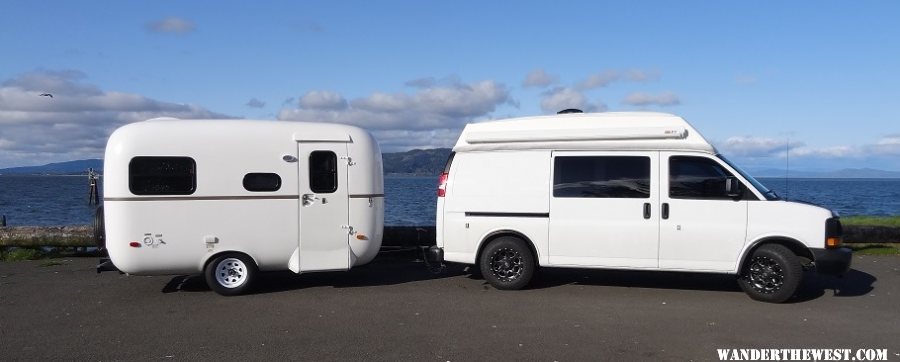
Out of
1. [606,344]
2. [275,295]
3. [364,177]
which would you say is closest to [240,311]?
[275,295]

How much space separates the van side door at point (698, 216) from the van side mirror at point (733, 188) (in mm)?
63

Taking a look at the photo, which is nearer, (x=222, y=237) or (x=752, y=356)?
(x=752, y=356)

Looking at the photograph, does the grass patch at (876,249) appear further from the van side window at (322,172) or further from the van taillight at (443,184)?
the van side window at (322,172)

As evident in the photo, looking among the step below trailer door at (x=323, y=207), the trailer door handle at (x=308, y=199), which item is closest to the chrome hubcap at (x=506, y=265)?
the step below trailer door at (x=323, y=207)

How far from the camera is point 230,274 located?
31.3ft

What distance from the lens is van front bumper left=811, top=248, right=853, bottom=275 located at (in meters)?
8.65

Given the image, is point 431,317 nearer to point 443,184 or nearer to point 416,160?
point 443,184

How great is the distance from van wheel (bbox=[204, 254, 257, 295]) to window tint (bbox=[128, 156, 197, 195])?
3.37 feet

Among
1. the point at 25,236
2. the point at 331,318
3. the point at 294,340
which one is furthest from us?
the point at 25,236

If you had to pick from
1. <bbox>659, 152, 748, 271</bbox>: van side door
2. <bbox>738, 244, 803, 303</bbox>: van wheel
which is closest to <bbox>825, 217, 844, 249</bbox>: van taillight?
<bbox>738, 244, 803, 303</bbox>: van wheel

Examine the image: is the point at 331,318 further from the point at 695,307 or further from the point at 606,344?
the point at 695,307

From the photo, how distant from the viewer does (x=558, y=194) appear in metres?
9.56

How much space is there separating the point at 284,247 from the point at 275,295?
66cm

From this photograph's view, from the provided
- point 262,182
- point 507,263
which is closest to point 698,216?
point 507,263
